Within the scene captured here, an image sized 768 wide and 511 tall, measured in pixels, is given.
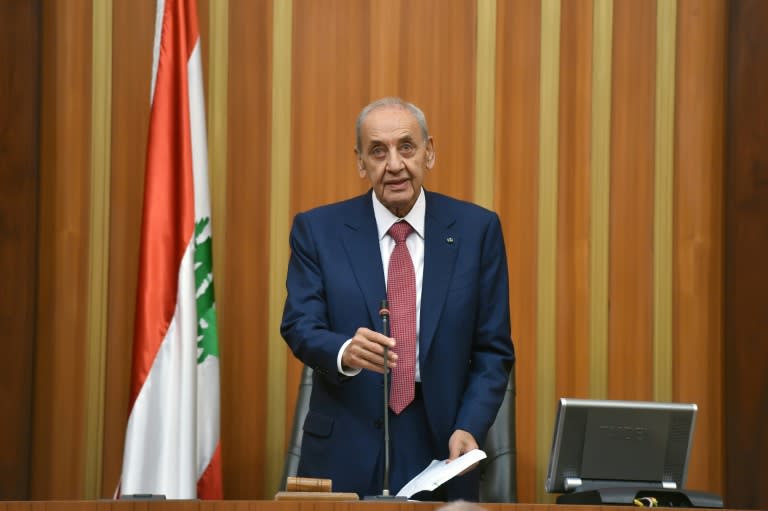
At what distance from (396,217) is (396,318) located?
346mm

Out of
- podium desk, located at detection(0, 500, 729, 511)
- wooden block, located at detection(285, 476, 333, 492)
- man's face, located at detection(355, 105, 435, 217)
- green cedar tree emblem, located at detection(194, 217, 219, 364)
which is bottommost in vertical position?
podium desk, located at detection(0, 500, 729, 511)

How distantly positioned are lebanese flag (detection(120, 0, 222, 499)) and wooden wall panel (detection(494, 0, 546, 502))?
3.96ft

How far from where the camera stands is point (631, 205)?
16.9 feet

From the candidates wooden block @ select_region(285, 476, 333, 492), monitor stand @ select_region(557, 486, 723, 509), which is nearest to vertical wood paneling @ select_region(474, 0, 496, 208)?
monitor stand @ select_region(557, 486, 723, 509)

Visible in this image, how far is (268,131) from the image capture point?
5.14 m

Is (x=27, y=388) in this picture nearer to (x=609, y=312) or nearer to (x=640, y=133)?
(x=609, y=312)

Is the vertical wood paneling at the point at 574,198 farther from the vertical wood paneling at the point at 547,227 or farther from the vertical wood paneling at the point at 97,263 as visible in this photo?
the vertical wood paneling at the point at 97,263

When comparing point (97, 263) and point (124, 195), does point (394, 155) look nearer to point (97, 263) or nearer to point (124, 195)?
point (124, 195)

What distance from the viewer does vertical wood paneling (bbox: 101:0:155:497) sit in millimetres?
5043

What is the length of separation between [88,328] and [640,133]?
234 cm

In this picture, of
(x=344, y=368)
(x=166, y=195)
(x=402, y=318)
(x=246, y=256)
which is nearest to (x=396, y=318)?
(x=402, y=318)

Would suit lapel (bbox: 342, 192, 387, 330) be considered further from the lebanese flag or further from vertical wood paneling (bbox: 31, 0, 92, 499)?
vertical wood paneling (bbox: 31, 0, 92, 499)

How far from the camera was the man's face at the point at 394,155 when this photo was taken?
150 inches

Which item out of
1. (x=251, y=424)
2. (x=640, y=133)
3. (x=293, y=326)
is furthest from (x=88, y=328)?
(x=640, y=133)
